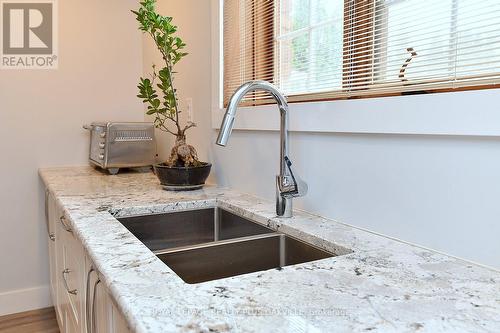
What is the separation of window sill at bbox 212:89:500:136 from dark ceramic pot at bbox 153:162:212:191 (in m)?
0.45

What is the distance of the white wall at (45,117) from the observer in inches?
94.5

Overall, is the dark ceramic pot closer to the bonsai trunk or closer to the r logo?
the bonsai trunk

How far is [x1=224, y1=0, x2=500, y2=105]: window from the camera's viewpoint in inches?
32.6

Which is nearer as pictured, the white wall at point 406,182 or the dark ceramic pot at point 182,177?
the white wall at point 406,182

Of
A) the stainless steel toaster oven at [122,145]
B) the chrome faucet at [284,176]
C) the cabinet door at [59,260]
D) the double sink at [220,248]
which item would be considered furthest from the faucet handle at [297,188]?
the stainless steel toaster oven at [122,145]

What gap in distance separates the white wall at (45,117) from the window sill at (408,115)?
1626 millimetres

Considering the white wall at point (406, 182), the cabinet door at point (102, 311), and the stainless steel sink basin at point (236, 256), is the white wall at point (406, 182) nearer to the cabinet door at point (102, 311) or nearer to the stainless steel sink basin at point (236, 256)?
the stainless steel sink basin at point (236, 256)

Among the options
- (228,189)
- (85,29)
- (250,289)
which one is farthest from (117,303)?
(85,29)

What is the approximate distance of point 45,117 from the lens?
8.05ft

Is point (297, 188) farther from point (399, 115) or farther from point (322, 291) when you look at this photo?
point (322, 291)

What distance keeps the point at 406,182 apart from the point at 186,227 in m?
0.81

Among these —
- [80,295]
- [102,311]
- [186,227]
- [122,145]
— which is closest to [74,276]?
[80,295]

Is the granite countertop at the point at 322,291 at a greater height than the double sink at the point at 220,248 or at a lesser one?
greater

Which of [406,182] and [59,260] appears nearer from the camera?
[406,182]
